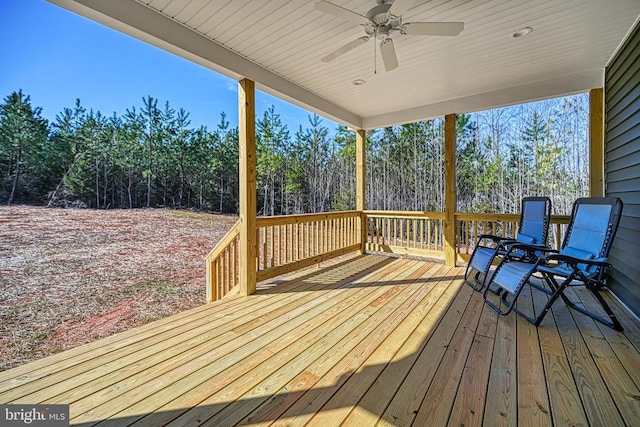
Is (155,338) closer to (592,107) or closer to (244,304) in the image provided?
(244,304)

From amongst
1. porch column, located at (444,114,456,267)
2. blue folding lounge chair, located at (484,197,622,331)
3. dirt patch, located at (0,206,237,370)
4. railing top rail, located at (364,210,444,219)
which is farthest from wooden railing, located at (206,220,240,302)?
porch column, located at (444,114,456,267)

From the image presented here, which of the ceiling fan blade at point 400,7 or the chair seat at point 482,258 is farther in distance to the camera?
the chair seat at point 482,258

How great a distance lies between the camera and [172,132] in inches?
237

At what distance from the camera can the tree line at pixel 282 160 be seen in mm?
3811

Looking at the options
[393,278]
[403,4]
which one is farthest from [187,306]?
[403,4]

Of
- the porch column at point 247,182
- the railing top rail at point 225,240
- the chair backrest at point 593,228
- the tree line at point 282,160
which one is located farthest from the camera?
the tree line at point 282,160

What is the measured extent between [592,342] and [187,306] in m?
4.69

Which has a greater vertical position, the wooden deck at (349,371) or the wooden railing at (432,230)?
the wooden railing at (432,230)

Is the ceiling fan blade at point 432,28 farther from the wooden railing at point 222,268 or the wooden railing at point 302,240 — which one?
the wooden railing at point 222,268

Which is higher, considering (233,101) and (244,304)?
(233,101)

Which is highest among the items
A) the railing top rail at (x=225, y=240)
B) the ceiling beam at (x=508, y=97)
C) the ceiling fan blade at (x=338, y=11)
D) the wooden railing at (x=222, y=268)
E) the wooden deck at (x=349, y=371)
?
the ceiling beam at (x=508, y=97)

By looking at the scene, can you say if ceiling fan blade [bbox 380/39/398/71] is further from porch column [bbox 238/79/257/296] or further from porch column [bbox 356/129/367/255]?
porch column [bbox 356/129/367/255]

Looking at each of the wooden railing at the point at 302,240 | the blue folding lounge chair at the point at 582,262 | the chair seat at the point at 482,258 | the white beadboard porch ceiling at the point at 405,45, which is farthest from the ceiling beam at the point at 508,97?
the chair seat at the point at 482,258

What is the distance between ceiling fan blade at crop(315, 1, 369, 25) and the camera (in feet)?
6.01
